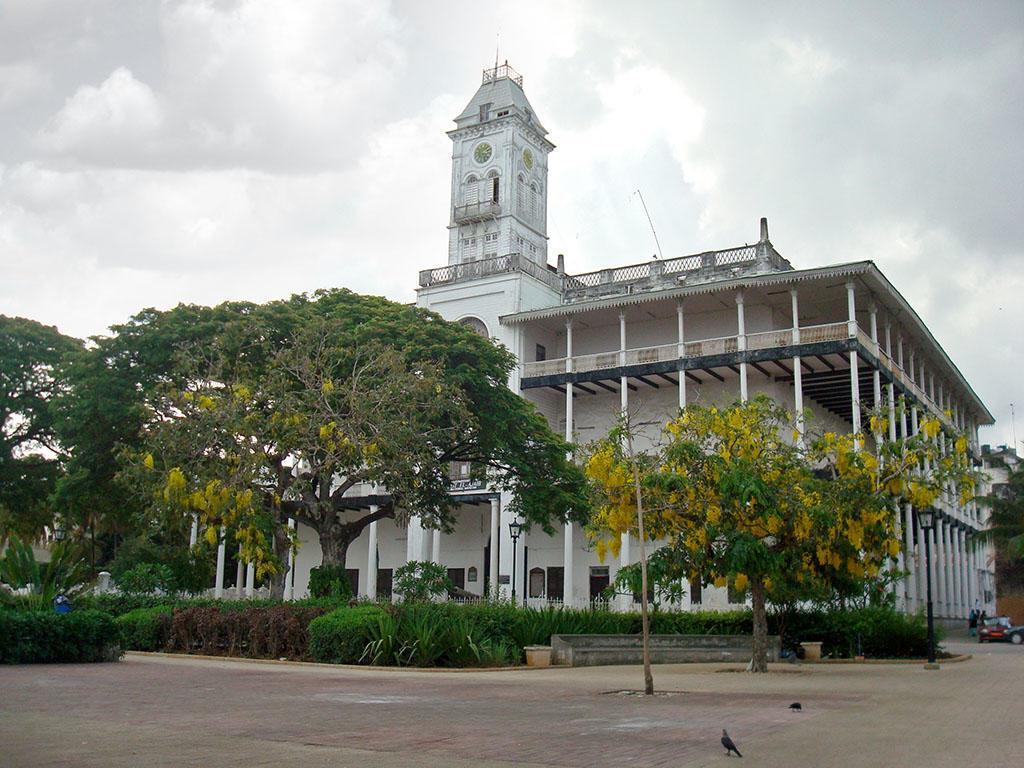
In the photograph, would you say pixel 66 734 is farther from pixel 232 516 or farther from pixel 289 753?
pixel 232 516

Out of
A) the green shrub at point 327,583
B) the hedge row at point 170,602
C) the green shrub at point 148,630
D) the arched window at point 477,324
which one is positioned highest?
the arched window at point 477,324

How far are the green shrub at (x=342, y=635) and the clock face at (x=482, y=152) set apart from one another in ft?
98.4

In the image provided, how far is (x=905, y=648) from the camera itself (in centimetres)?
2270

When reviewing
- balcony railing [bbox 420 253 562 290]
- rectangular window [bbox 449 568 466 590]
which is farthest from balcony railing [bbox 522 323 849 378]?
rectangular window [bbox 449 568 466 590]

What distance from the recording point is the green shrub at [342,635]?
58.9 feet

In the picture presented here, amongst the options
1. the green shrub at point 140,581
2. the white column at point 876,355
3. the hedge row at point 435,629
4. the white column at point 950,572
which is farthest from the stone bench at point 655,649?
the white column at point 950,572

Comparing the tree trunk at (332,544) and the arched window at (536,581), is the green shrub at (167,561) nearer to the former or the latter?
the arched window at (536,581)

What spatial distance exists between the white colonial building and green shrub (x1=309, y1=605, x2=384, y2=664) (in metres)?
13.9

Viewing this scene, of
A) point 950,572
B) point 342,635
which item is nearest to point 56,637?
point 342,635

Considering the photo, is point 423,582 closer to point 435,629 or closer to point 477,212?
point 435,629

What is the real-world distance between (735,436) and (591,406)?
869 inches

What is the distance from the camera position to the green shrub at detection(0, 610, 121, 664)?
15.6 meters

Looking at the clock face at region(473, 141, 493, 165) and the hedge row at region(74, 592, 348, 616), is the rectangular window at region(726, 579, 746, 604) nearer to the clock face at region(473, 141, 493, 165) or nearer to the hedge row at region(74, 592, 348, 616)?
the hedge row at region(74, 592, 348, 616)

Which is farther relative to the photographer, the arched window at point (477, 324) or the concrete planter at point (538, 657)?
the arched window at point (477, 324)
